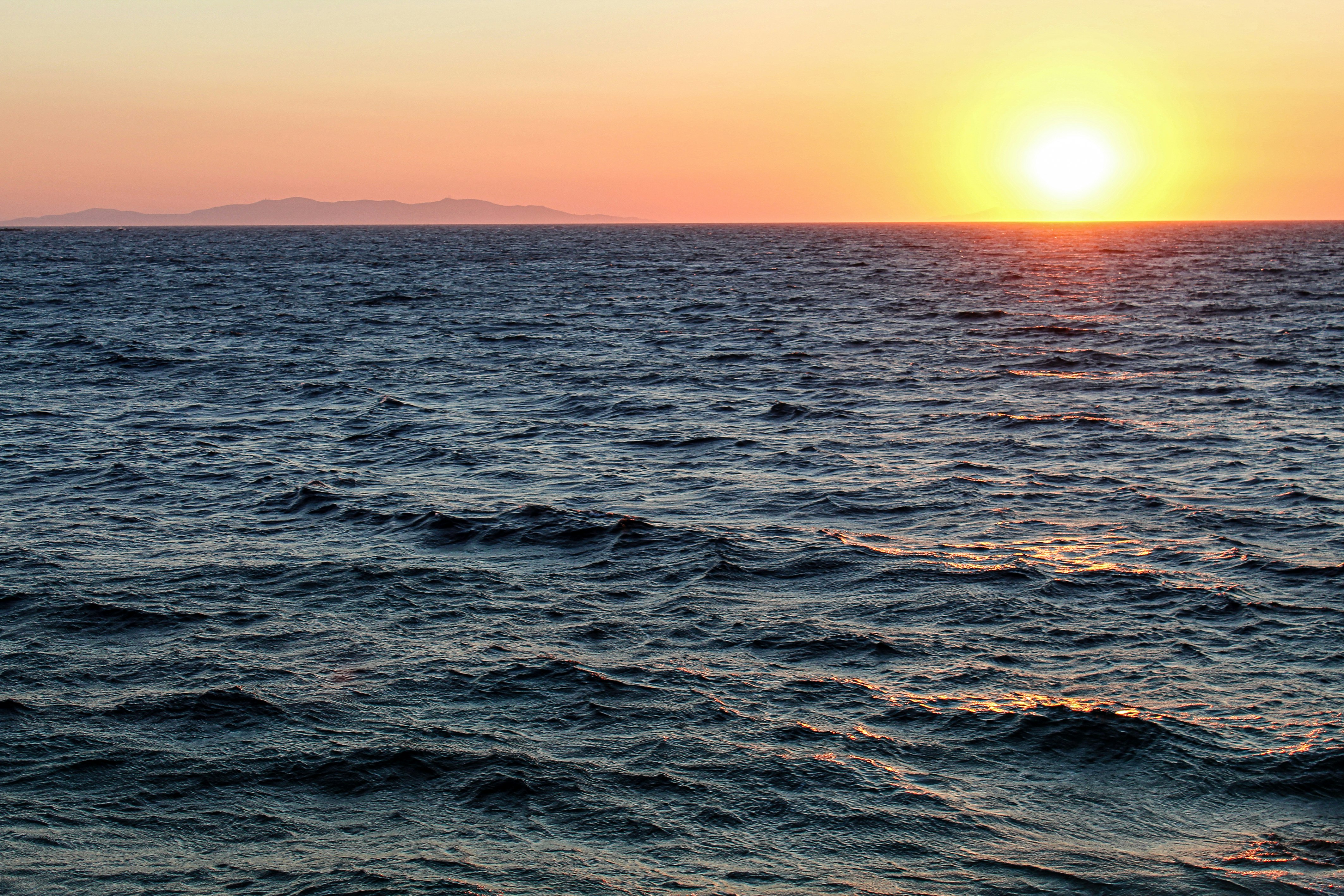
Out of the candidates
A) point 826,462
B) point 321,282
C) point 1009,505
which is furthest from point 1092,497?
point 321,282

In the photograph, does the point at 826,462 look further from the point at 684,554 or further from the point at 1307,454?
the point at 1307,454

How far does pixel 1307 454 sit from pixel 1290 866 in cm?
1461

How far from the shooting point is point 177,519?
52.5 feet

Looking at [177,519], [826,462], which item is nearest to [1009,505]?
[826,462]

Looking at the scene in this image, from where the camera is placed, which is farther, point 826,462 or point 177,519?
point 826,462

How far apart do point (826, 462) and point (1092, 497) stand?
4.76m

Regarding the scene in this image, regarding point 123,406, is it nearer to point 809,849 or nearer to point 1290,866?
point 809,849

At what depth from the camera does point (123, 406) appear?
2569 centimetres

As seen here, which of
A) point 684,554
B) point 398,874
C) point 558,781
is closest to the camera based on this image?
point 398,874

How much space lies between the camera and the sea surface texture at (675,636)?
774 centimetres

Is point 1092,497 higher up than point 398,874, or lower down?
higher up

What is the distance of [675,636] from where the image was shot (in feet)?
38.0

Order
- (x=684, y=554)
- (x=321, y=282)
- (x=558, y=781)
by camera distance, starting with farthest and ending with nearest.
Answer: (x=321, y=282)
(x=684, y=554)
(x=558, y=781)

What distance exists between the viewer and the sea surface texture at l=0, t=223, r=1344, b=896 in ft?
25.4
